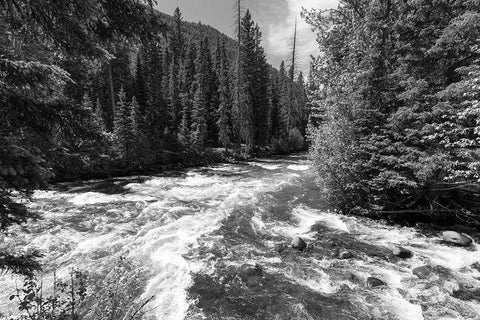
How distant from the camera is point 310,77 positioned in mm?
15750

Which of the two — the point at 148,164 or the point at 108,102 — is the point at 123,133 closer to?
the point at 148,164

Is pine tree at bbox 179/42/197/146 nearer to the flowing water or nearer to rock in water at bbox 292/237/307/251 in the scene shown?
the flowing water

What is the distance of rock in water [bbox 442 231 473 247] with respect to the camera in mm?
9805

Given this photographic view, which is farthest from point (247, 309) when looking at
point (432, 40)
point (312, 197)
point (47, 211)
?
point (432, 40)

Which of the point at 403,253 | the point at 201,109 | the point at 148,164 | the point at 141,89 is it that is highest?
the point at 141,89

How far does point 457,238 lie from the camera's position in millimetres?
9930

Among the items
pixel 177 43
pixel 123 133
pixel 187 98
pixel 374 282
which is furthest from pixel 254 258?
pixel 177 43

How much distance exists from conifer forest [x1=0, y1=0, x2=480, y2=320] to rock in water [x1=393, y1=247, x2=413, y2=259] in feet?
0.11

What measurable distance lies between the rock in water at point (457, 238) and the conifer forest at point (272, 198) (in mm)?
52

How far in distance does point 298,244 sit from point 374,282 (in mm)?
2687

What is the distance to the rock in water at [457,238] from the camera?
Result: 9.80 m

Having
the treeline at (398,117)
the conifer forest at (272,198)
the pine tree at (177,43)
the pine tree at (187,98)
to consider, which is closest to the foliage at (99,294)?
the conifer forest at (272,198)

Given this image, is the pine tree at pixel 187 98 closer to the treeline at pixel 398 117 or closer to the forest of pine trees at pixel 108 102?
the forest of pine trees at pixel 108 102

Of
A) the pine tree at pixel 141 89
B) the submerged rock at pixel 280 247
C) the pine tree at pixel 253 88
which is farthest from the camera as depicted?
the pine tree at pixel 141 89
